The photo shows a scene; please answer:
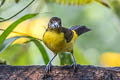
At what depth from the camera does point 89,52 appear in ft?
14.0

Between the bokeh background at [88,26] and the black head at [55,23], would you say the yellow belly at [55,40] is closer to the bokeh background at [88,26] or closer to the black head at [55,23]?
the black head at [55,23]

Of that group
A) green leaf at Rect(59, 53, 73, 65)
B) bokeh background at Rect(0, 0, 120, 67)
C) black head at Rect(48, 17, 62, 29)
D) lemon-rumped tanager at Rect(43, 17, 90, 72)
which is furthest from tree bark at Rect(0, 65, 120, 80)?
bokeh background at Rect(0, 0, 120, 67)

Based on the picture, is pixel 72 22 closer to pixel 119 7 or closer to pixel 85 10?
pixel 85 10

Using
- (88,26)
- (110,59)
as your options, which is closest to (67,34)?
(110,59)

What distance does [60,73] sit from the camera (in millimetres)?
2412

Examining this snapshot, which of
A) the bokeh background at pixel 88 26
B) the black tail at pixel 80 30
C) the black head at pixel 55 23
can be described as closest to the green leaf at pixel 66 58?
the black tail at pixel 80 30

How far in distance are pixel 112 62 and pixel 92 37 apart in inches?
35.4

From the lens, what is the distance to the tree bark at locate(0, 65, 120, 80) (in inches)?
93.5

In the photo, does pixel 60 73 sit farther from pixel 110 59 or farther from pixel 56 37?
pixel 110 59

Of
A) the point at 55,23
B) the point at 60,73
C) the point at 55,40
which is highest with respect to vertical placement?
the point at 55,23

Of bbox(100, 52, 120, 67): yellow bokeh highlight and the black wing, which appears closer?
the black wing

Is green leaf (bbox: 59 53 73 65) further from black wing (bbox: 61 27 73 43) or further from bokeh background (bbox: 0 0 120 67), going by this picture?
bokeh background (bbox: 0 0 120 67)

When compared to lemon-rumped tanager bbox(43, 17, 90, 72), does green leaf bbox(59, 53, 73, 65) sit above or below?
below

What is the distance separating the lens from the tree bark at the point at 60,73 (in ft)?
7.79
